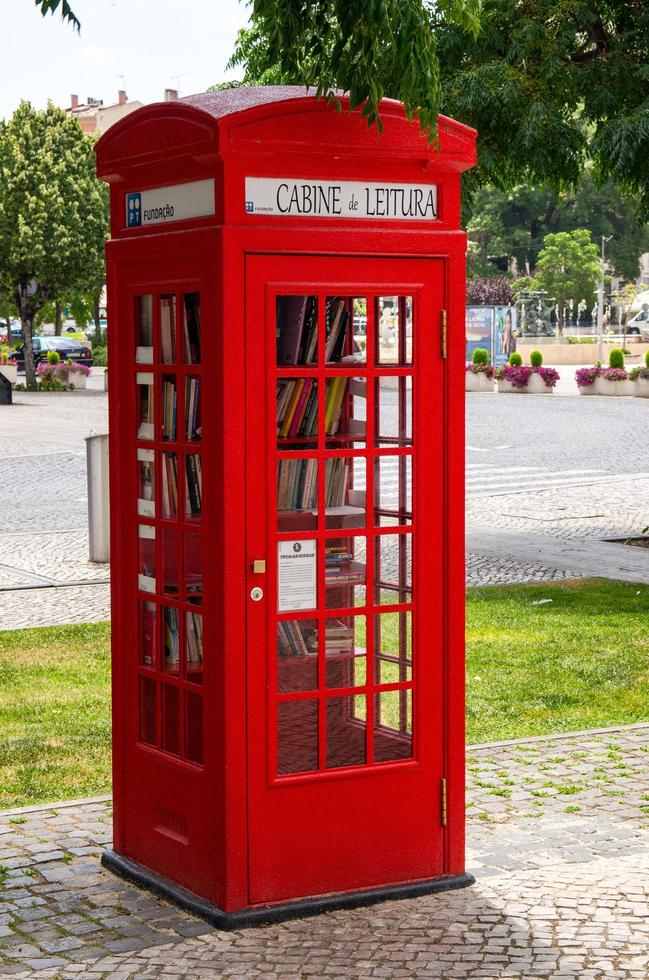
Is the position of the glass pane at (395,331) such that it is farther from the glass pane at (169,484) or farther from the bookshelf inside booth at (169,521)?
the glass pane at (169,484)

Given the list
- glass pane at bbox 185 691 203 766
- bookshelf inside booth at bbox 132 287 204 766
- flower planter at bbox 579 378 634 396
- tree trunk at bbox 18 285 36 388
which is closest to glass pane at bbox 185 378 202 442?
bookshelf inside booth at bbox 132 287 204 766

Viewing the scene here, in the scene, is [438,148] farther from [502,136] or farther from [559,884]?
[502,136]

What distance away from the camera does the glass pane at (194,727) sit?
5012mm

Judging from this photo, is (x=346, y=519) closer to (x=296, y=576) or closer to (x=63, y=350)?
(x=296, y=576)

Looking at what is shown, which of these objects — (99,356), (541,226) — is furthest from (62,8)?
(541,226)

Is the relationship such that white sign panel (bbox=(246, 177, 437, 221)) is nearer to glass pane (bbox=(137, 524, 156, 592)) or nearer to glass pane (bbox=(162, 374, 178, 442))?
glass pane (bbox=(162, 374, 178, 442))

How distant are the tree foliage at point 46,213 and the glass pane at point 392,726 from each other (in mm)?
35804

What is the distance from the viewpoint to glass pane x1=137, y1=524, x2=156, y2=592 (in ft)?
17.2

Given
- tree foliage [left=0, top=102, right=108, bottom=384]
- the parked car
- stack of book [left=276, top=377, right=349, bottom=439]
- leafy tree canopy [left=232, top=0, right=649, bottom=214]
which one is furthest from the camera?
the parked car

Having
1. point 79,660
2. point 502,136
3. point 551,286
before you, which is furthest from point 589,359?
point 79,660

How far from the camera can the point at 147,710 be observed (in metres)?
5.29

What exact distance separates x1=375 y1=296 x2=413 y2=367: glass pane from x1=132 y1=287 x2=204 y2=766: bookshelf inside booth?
2.04ft

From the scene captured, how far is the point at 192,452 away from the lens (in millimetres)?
4984

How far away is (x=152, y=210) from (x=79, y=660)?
14.7 ft
